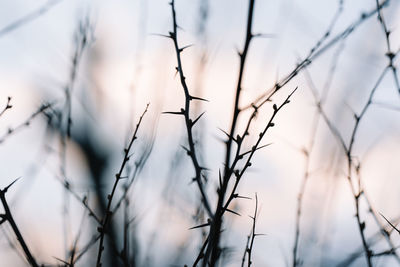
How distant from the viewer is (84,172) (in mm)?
Answer: 8539

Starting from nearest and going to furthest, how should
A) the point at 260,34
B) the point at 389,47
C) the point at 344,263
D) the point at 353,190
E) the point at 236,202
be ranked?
1. the point at 260,34
2. the point at 353,190
3. the point at 389,47
4. the point at 344,263
5. the point at 236,202

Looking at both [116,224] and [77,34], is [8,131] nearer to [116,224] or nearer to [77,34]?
[77,34]

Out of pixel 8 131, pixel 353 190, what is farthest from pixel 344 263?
pixel 8 131

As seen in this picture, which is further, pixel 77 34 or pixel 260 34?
pixel 77 34

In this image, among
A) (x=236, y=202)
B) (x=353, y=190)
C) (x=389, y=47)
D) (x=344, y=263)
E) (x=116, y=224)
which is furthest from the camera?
(x=116, y=224)

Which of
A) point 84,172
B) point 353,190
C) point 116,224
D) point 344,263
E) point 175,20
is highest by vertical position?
point 84,172

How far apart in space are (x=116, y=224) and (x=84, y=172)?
3.63 feet

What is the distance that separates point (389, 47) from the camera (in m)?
2.24

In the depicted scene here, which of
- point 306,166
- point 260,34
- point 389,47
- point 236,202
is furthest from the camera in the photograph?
point 236,202

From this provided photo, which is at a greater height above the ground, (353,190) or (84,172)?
(84,172)

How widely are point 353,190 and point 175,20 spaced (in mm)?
1083

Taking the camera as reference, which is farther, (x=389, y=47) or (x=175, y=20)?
(x=389, y=47)

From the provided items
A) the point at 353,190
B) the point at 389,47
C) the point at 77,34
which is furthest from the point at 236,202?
the point at 77,34

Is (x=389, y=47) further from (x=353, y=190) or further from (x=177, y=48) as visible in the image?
(x=177, y=48)
